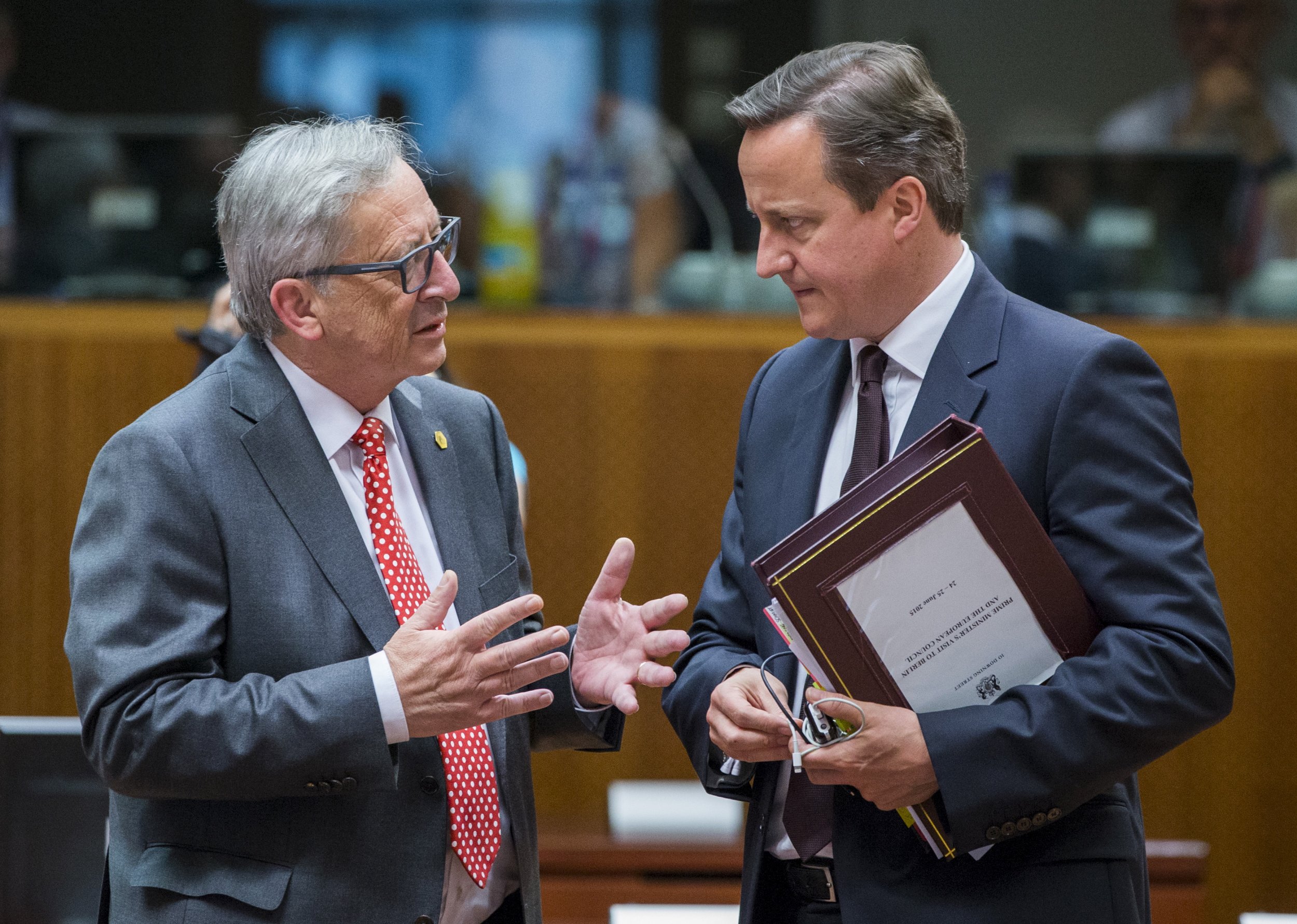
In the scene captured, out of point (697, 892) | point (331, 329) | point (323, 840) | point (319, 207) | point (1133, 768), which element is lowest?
point (697, 892)

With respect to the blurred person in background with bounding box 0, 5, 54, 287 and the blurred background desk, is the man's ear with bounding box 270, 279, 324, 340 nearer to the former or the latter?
the blurred background desk

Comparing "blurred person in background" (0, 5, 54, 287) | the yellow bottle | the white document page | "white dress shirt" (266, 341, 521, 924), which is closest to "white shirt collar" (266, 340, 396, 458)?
"white dress shirt" (266, 341, 521, 924)

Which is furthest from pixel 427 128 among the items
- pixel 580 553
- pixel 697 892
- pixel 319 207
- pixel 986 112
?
pixel 319 207

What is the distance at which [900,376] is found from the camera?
177 cm

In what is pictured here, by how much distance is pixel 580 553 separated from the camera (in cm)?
359

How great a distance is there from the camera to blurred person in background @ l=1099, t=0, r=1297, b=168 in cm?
400

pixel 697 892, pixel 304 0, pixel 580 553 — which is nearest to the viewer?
pixel 697 892

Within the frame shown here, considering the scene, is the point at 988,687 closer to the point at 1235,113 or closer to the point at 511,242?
the point at 511,242

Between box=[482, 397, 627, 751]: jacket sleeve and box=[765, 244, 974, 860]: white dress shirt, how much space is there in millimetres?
255

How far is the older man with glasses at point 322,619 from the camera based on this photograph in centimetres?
157

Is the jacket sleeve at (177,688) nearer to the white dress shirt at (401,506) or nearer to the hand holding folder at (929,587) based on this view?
the white dress shirt at (401,506)

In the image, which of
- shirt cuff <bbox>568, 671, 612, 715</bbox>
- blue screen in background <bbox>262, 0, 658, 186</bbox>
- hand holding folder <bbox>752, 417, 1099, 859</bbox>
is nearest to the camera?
hand holding folder <bbox>752, 417, 1099, 859</bbox>

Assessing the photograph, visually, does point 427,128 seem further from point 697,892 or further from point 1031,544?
point 1031,544

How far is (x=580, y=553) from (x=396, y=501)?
1773 mm
